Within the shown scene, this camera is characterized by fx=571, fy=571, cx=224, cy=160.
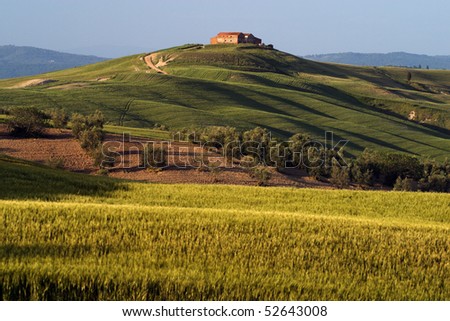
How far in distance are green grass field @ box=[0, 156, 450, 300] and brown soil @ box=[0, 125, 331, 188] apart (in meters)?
22.2

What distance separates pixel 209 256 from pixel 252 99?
103348mm

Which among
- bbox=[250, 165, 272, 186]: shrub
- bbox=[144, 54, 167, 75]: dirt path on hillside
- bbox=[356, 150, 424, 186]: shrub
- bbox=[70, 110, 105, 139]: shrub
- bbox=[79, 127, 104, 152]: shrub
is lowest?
bbox=[356, 150, 424, 186]: shrub

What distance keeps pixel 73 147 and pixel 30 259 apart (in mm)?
36629

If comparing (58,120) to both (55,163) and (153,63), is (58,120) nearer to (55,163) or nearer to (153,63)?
(55,163)

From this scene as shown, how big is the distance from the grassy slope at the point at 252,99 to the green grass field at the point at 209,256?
2465 inches

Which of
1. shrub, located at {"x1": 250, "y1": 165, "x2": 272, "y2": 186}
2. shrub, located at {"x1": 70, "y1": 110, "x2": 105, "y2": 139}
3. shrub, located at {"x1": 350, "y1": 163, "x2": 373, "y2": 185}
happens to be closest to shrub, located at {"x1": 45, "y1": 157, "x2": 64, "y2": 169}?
shrub, located at {"x1": 70, "y1": 110, "x2": 105, "y2": 139}

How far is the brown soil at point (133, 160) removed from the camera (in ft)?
131

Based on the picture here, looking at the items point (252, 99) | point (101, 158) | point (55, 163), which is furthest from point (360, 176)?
point (252, 99)

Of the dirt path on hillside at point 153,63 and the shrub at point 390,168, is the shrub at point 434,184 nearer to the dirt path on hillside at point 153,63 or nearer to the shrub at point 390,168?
the shrub at point 390,168

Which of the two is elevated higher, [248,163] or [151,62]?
[151,62]

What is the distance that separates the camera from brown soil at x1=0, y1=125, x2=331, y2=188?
3978 cm

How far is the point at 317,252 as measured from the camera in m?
12.9

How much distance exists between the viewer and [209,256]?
39.1 feet

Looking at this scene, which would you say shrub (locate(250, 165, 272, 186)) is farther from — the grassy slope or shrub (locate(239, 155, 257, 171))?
the grassy slope
